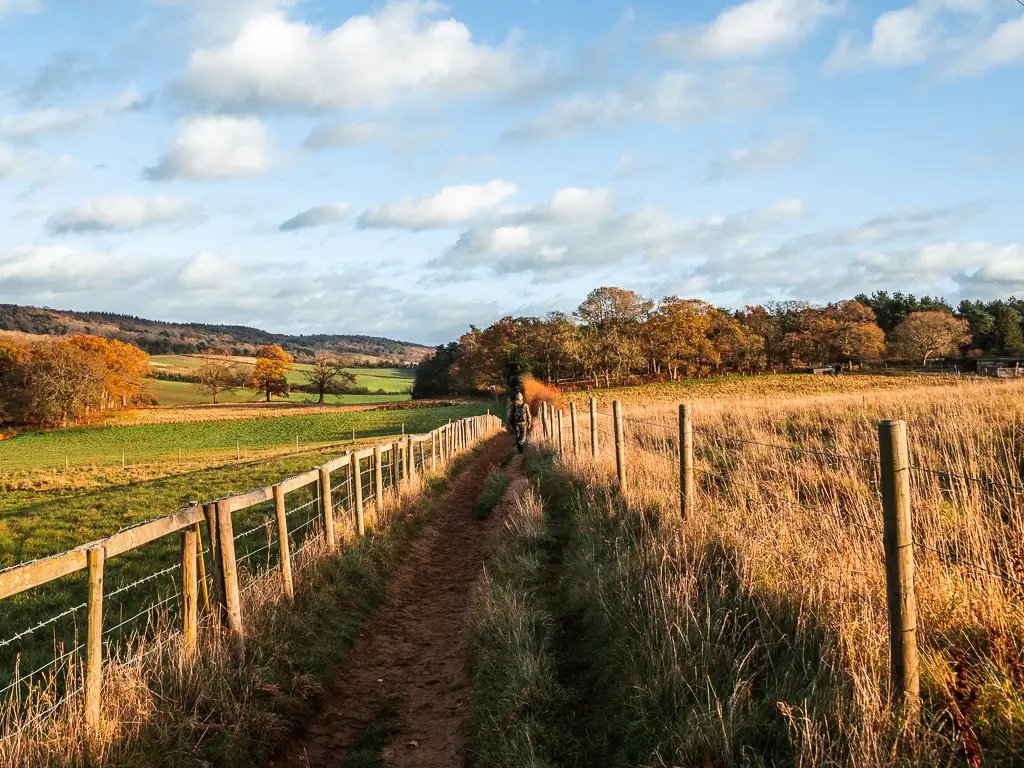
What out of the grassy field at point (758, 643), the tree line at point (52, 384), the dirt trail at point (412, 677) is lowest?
the dirt trail at point (412, 677)

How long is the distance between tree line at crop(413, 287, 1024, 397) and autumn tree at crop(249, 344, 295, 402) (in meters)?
20.7

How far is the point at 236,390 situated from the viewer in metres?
97.1

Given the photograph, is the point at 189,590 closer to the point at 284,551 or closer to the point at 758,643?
the point at 284,551

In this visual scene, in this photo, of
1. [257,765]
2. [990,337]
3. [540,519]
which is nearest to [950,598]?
[257,765]

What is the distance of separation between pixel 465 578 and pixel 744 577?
4812 millimetres

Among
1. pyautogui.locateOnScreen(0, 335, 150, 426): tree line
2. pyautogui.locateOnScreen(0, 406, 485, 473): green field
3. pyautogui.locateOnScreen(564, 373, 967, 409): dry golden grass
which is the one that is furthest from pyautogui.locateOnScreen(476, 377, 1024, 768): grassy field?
pyautogui.locateOnScreen(0, 335, 150, 426): tree line

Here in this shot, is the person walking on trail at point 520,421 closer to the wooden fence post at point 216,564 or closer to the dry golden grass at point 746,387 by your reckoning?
the wooden fence post at point 216,564

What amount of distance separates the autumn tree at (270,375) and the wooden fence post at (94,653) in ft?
298

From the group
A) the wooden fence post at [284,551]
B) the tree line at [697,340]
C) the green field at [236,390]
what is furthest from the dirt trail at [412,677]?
the green field at [236,390]

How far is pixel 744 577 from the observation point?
16.0 ft

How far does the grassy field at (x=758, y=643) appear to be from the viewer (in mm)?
3072

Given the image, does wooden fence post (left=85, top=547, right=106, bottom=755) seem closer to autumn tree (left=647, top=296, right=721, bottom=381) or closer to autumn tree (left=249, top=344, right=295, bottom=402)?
autumn tree (left=647, top=296, right=721, bottom=381)

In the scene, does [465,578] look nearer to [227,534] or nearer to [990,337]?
[227,534]

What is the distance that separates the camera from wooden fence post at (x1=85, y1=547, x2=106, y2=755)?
3.72 m
